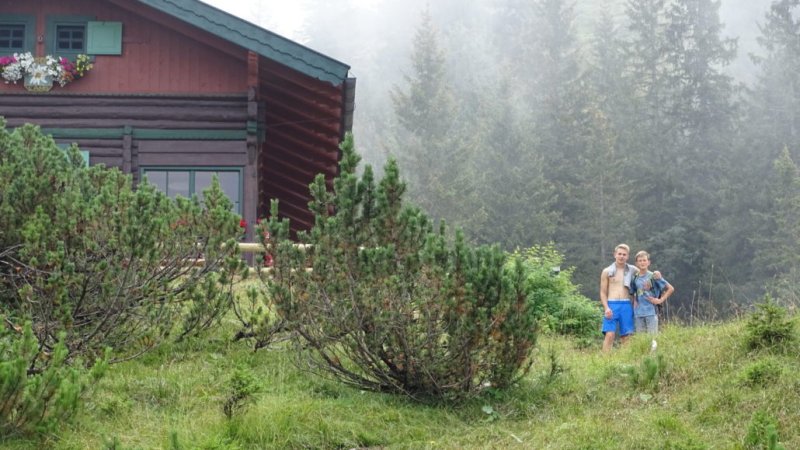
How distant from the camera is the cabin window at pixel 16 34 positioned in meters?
16.2

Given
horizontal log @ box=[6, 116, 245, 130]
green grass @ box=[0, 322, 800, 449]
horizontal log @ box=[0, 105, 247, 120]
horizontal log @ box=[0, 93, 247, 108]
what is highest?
horizontal log @ box=[0, 93, 247, 108]

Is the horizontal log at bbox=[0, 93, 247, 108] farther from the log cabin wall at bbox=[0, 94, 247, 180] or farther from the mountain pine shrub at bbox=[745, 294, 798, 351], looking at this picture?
the mountain pine shrub at bbox=[745, 294, 798, 351]

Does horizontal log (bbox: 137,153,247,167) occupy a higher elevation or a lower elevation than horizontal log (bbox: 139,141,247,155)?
lower

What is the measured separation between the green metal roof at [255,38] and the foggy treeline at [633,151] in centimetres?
2573

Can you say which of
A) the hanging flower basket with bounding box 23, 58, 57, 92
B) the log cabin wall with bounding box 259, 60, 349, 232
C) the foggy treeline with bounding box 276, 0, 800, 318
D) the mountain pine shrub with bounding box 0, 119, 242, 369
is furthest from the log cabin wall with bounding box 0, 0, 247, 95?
the foggy treeline with bounding box 276, 0, 800, 318

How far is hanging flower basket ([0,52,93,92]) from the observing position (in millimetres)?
15938

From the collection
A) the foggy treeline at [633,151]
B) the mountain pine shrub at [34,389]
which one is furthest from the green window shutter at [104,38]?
the foggy treeline at [633,151]

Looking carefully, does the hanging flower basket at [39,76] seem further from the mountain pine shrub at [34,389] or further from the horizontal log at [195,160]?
the mountain pine shrub at [34,389]

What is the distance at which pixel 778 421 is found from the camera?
23.6ft

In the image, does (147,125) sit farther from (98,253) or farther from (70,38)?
(98,253)

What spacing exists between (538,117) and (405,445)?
47279mm

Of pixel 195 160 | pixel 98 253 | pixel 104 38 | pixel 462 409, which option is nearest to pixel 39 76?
pixel 104 38

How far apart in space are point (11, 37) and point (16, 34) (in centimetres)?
10

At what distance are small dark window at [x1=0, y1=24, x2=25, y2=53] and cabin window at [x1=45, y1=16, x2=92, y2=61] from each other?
51 centimetres
